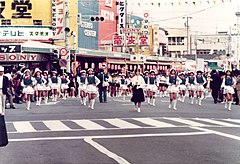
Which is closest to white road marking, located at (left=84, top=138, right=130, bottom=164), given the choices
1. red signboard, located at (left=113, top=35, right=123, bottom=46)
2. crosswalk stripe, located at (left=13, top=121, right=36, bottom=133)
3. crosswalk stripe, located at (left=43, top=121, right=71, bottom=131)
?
crosswalk stripe, located at (left=43, top=121, right=71, bottom=131)

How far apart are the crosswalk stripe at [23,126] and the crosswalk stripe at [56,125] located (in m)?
0.59

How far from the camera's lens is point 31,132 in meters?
15.2

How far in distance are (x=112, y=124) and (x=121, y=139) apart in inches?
155

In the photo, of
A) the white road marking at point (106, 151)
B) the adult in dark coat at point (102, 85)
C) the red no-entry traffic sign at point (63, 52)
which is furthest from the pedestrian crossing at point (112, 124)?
the red no-entry traffic sign at point (63, 52)

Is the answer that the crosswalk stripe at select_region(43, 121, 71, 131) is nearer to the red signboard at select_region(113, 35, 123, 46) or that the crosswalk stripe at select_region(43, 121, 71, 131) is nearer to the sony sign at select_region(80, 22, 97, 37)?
the sony sign at select_region(80, 22, 97, 37)

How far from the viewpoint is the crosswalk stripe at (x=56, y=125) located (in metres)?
16.2

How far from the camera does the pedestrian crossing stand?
53.0 ft

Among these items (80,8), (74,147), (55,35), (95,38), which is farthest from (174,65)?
(74,147)

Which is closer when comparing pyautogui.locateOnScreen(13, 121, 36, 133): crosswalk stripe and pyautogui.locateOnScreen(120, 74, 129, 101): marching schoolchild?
pyautogui.locateOnScreen(13, 121, 36, 133): crosswalk stripe

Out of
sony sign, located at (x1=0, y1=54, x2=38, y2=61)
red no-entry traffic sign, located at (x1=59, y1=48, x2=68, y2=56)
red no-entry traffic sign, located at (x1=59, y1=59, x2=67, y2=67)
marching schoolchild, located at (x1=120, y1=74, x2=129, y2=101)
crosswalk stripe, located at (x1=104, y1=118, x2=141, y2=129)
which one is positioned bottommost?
crosswalk stripe, located at (x1=104, y1=118, x2=141, y2=129)

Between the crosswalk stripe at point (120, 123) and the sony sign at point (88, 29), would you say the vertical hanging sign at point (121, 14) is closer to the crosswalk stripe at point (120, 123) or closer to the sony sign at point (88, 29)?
the sony sign at point (88, 29)

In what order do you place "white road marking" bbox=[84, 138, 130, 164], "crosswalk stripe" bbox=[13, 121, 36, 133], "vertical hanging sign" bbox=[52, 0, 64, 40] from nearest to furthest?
1. "white road marking" bbox=[84, 138, 130, 164]
2. "crosswalk stripe" bbox=[13, 121, 36, 133]
3. "vertical hanging sign" bbox=[52, 0, 64, 40]

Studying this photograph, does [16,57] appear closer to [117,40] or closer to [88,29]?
[88,29]

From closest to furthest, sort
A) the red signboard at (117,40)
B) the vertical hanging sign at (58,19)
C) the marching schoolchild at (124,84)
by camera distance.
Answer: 1. the marching schoolchild at (124,84)
2. the vertical hanging sign at (58,19)
3. the red signboard at (117,40)
